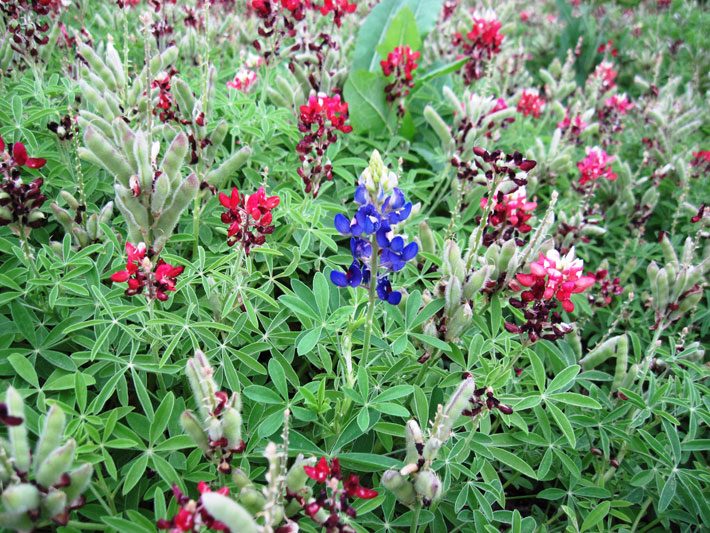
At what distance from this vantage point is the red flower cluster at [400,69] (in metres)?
3.43

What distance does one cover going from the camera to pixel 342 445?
197cm

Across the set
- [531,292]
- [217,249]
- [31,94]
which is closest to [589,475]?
[531,292]

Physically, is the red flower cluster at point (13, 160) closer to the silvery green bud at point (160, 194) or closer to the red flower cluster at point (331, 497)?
the silvery green bud at point (160, 194)

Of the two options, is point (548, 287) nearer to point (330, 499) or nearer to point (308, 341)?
point (308, 341)

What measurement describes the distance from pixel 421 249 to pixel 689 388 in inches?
49.9

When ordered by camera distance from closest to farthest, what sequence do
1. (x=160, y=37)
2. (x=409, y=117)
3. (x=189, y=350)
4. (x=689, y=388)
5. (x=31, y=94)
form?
(x=189, y=350), (x=689, y=388), (x=31, y=94), (x=160, y=37), (x=409, y=117)

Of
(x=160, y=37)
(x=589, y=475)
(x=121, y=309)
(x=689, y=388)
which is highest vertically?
(x=160, y=37)

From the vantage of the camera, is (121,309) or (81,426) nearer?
(81,426)

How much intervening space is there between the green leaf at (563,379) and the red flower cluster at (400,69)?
2010 millimetres

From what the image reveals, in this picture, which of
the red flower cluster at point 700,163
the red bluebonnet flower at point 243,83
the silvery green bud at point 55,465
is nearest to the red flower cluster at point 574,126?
the red flower cluster at point 700,163

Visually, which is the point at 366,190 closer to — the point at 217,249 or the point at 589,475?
the point at 217,249

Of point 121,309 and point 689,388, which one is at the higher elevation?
point 121,309

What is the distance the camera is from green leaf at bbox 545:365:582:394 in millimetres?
2172

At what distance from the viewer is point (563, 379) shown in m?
2.19
